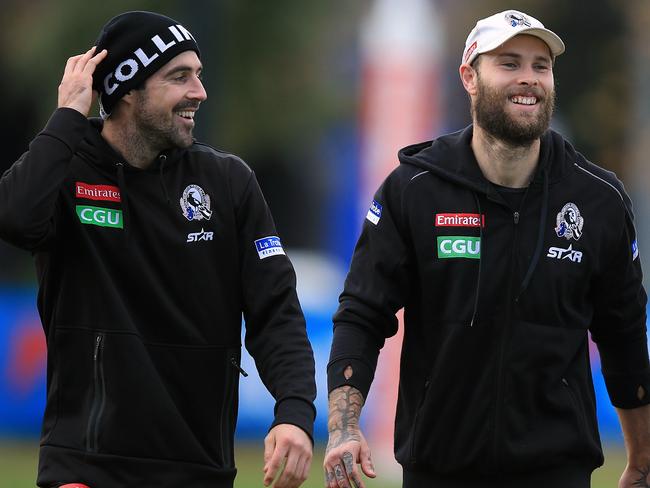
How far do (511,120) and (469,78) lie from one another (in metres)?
0.39

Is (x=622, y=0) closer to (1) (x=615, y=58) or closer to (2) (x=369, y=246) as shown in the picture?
(1) (x=615, y=58)

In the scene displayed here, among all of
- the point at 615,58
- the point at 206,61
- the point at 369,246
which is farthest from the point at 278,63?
the point at 369,246

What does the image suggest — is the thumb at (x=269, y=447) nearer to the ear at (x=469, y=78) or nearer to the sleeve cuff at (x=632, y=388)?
the sleeve cuff at (x=632, y=388)

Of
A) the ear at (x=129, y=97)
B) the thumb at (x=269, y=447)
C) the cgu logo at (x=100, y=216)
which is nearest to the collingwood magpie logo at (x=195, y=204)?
the cgu logo at (x=100, y=216)

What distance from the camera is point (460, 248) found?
6703 millimetres

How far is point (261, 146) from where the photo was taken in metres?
30.7

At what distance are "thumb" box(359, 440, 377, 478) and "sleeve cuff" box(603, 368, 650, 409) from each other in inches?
48.4

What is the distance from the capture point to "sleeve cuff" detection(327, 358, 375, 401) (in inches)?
265

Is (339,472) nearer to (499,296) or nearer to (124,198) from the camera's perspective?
(499,296)

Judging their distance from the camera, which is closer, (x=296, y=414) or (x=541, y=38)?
(x=296, y=414)

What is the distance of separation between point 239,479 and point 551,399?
7726 millimetres

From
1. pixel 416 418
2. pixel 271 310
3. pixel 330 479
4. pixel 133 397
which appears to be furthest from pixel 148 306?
pixel 416 418

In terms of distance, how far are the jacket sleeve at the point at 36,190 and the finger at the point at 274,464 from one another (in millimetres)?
1226

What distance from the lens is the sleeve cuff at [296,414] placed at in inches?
247
